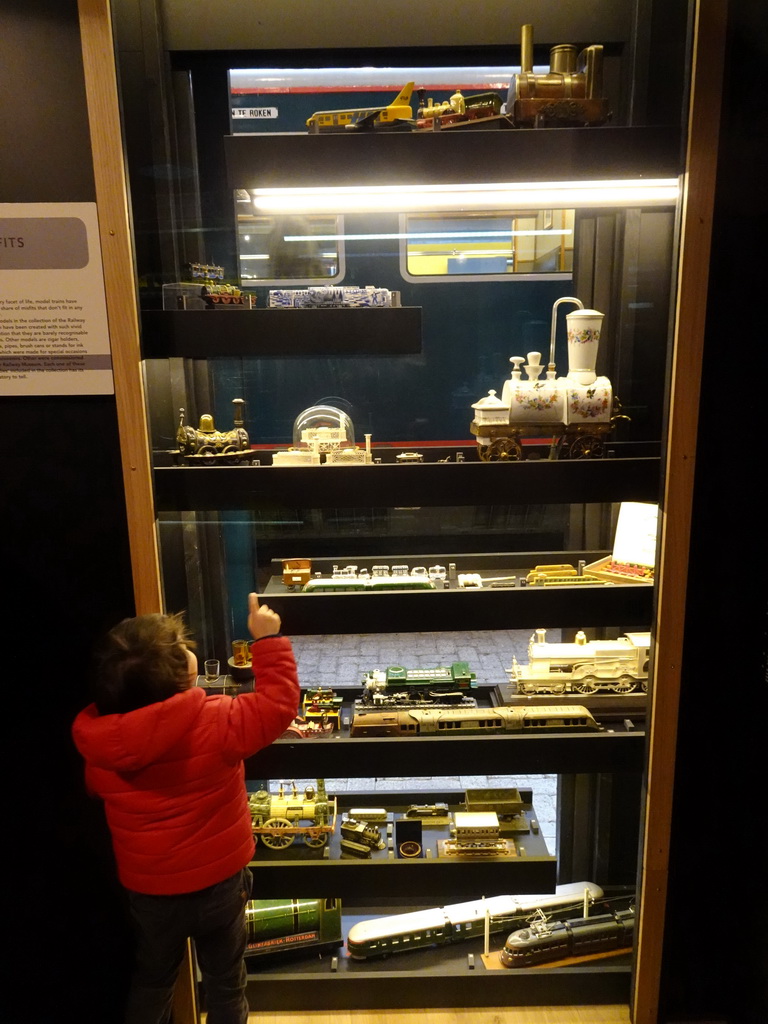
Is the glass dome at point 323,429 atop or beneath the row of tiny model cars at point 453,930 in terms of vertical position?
atop

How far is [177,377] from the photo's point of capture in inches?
81.0

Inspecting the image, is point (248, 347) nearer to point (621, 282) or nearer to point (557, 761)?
point (621, 282)

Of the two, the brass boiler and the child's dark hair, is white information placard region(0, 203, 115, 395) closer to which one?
the child's dark hair

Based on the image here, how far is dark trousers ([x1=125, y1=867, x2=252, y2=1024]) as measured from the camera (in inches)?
64.3

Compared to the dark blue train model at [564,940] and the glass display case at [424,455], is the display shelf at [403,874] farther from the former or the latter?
the dark blue train model at [564,940]

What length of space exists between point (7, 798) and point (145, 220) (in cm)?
157

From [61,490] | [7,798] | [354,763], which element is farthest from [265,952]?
[61,490]

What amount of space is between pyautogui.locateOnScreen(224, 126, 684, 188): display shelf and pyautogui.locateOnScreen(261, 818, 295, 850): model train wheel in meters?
1.71

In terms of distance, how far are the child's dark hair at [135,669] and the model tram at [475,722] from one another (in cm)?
65

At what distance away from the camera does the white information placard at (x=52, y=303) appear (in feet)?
5.14

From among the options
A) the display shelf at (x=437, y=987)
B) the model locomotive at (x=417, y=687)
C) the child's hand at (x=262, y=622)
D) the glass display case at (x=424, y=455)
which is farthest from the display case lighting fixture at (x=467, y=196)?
the display shelf at (x=437, y=987)

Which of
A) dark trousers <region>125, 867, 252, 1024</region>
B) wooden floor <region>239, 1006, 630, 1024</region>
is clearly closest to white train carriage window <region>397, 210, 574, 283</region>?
dark trousers <region>125, 867, 252, 1024</region>

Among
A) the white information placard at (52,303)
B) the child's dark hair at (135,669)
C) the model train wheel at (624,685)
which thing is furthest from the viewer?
the model train wheel at (624,685)

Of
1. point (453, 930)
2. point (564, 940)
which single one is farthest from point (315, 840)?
point (564, 940)
